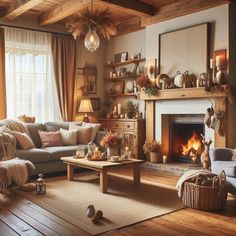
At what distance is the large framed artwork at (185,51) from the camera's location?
522 cm

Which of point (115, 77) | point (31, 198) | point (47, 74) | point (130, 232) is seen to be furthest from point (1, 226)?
point (115, 77)

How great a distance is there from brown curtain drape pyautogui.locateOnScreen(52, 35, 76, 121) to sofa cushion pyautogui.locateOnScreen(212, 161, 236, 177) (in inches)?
153

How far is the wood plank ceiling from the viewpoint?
5270 mm

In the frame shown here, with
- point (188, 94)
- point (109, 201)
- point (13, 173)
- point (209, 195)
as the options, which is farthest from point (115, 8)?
point (209, 195)

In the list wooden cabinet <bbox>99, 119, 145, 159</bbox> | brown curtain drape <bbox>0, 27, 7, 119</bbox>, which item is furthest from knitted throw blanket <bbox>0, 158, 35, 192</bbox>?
wooden cabinet <bbox>99, 119, 145, 159</bbox>

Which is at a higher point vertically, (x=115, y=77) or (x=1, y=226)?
(x=115, y=77)

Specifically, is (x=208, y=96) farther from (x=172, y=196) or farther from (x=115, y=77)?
(x=115, y=77)

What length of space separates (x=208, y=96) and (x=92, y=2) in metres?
2.43

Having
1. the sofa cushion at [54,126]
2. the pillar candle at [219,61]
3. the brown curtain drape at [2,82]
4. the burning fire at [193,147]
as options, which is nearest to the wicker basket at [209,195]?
the pillar candle at [219,61]

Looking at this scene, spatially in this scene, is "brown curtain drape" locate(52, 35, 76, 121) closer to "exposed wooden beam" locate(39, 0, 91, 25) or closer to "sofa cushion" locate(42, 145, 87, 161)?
"exposed wooden beam" locate(39, 0, 91, 25)

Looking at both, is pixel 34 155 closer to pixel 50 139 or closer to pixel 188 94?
pixel 50 139

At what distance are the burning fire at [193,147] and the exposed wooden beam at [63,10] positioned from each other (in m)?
3.05

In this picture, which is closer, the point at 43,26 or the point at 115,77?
the point at 43,26

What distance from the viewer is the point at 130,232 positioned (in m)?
2.91
